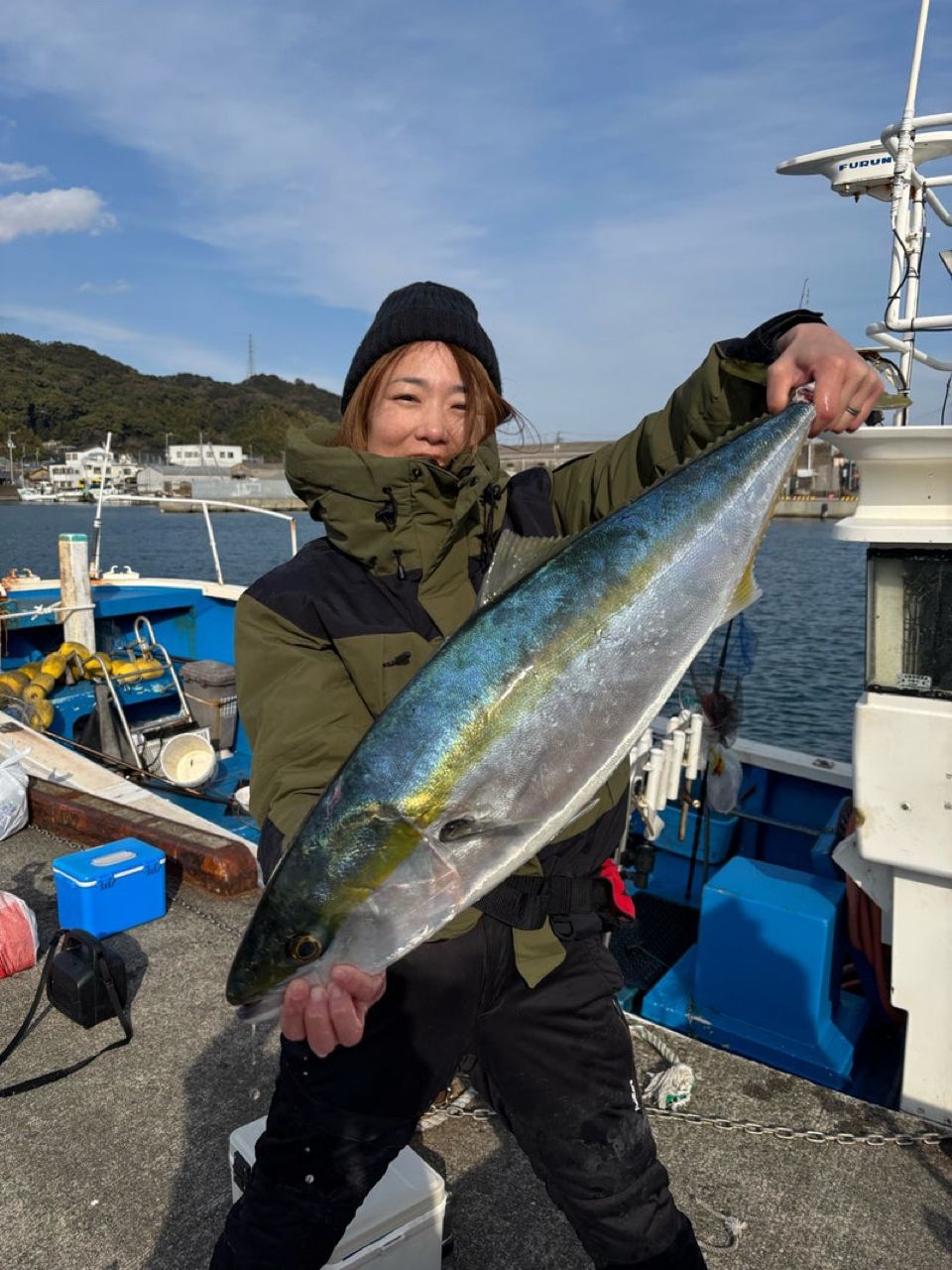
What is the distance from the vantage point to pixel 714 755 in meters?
6.55

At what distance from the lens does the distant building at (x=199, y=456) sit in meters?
128

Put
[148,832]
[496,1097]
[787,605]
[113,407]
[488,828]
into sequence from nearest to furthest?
1. [488,828]
2. [496,1097]
3. [148,832]
4. [787,605]
5. [113,407]

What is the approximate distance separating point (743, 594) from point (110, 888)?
13.3ft

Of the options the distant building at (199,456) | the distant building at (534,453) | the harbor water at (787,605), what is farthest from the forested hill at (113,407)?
the distant building at (534,453)

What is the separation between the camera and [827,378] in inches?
73.9

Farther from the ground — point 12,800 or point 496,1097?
point 496,1097

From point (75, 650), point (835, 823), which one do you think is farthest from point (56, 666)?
point (835, 823)

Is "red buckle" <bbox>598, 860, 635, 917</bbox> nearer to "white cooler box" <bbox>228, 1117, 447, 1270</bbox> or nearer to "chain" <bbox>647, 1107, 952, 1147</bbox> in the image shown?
"white cooler box" <bbox>228, 1117, 447, 1270</bbox>

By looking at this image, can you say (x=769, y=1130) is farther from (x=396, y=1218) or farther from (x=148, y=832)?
(x=148, y=832)

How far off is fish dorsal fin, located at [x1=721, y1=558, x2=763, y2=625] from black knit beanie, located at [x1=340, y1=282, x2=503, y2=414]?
103 centimetres

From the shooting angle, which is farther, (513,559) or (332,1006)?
(513,559)

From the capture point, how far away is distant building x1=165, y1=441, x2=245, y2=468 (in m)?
128

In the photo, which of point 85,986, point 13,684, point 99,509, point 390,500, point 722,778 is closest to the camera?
point 390,500

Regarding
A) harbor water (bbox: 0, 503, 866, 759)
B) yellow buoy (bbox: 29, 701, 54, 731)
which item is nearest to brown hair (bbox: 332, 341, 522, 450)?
harbor water (bbox: 0, 503, 866, 759)
